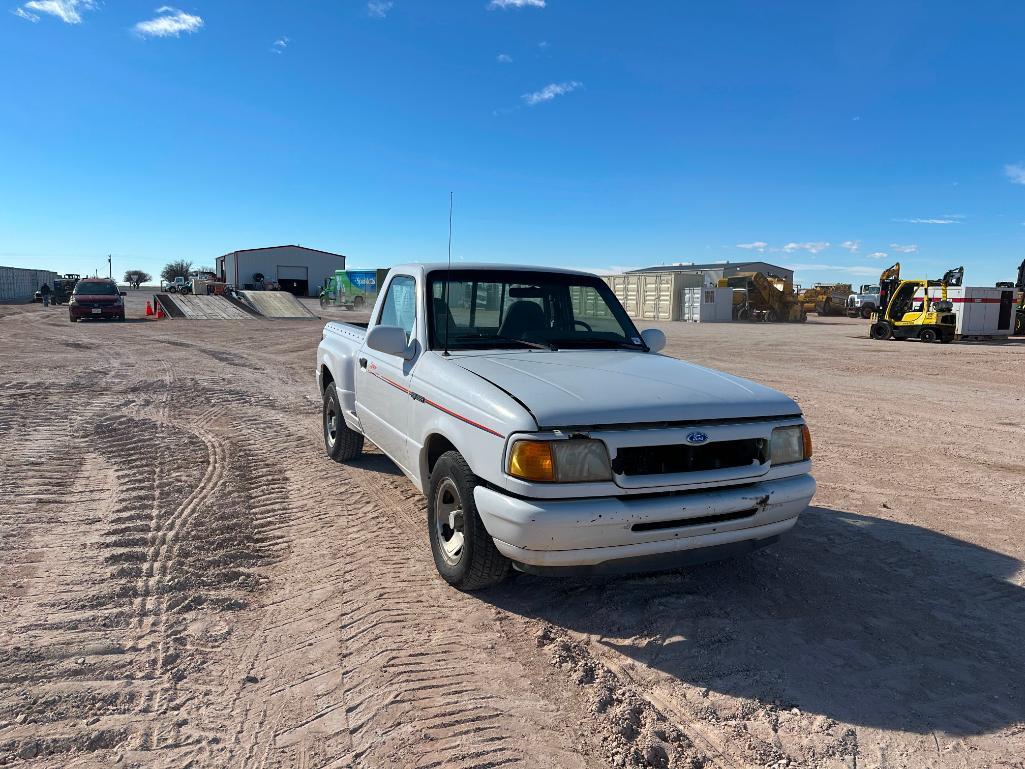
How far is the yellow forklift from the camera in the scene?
2280cm

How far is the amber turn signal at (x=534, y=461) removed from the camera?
9.78ft

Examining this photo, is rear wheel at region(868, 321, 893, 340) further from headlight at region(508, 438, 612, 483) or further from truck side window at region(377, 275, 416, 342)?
headlight at region(508, 438, 612, 483)

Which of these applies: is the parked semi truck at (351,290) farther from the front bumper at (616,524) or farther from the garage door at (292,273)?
the front bumper at (616,524)

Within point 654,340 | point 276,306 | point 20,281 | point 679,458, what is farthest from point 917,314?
point 20,281

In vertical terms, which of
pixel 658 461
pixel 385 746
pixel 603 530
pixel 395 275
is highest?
pixel 395 275

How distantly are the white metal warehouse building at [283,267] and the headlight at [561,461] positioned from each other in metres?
63.1

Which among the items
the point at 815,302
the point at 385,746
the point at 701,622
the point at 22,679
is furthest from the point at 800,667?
the point at 815,302

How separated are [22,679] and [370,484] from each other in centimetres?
296

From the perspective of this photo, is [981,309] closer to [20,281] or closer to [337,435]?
[337,435]

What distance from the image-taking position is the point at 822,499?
5438mm

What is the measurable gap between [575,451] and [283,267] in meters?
66.9

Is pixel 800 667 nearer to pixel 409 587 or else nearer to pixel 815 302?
pixel 409 587

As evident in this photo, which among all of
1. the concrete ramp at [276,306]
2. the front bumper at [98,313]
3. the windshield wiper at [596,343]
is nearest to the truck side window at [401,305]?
the windshield wiper at [596,343]

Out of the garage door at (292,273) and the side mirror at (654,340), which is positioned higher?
the garage door at (292,273)
